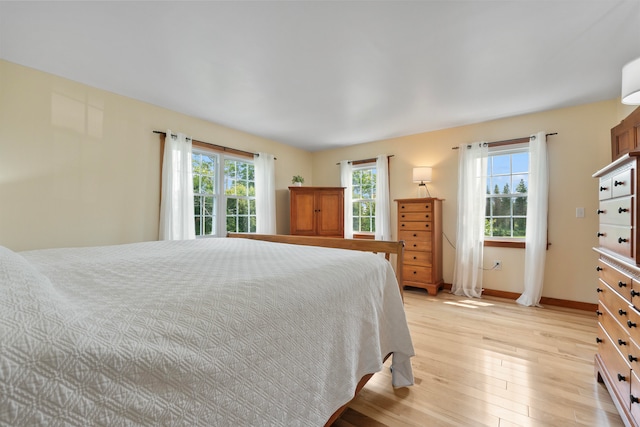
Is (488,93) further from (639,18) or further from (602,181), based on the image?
(602,181)

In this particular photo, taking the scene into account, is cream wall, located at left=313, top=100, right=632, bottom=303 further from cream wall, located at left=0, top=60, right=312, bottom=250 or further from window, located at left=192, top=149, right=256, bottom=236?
cream wall, located at left=0, top=60, right=312, bottom=250

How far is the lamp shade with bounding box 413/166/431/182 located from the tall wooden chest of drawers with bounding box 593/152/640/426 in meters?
2.33

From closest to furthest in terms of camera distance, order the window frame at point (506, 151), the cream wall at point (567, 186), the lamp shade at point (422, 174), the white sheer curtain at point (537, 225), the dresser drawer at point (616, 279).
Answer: the dresser drawer at point (616, 279) → the cream wall at point (567, 186) → the white sheer curtain at point (537, 225) → the window frame at point (506, 151) → the lamp shade at point (422, 174)

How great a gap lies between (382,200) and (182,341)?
13.5 ft

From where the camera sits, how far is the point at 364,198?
484 centimetres

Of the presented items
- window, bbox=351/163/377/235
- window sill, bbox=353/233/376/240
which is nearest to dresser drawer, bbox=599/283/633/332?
window sill, bbox=353/233/376/240

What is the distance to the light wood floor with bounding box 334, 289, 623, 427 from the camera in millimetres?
1460

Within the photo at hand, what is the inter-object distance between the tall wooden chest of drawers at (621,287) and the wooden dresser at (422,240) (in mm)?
2075

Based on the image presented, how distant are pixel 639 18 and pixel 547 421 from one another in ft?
8.24

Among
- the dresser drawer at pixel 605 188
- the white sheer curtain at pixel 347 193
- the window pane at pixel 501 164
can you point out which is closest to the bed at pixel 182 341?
the dresser drawer at pixel 605 188

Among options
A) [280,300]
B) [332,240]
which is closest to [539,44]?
[332,240]

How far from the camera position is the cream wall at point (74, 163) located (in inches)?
89.3

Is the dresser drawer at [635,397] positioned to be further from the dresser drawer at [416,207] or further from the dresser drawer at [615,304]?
the dresser drawer at [416,207]

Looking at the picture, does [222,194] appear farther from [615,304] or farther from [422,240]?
[615,304]
